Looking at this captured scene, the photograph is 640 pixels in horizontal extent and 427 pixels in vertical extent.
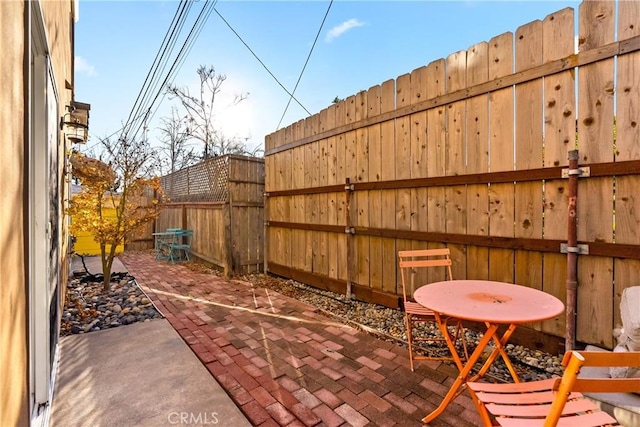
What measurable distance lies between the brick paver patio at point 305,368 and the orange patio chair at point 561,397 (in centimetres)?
53

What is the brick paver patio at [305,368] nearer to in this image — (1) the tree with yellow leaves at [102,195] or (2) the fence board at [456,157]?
(2) the fence board at [456,157]

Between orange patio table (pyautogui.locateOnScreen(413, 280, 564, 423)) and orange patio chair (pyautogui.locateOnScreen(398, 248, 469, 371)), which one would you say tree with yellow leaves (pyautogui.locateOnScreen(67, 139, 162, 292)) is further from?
orange patio table (pyautogui.locateOnScreen(413, 280, 564, 423))

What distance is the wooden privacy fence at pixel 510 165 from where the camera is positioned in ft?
6.43

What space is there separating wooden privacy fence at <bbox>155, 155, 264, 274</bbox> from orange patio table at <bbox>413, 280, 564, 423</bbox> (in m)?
3.99

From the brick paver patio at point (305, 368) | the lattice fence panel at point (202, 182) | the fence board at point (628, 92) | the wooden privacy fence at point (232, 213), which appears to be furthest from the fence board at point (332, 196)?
the fence board at point (628, 92)

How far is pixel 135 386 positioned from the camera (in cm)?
196

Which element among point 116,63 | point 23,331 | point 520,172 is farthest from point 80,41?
point 520,172

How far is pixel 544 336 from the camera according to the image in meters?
2.27

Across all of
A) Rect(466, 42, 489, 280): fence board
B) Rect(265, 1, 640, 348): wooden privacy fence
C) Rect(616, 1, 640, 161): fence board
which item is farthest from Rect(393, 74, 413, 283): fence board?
Rect(616, 1, 640, 161): fence board

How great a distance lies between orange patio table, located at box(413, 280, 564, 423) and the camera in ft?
4.91

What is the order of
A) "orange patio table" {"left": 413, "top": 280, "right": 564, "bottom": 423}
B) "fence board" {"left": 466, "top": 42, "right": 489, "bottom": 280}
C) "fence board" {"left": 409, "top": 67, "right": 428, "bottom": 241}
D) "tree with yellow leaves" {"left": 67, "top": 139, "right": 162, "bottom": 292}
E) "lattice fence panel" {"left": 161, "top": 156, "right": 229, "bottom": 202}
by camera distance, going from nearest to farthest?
"orange patio table" {"left": 413, "top": 280, "right": 564, "bottom": 423} < "fence board" {"left": 466, "top": 42, "right": 489, "bottom": 280} < "fence board" {"left": 409, "top": 67, "right": 428, "bottom": 241} < "tree with yellow leaves" {"left": 67, "top": 139, "right": 162, "bottom": 292} < "lattice fence panel" {"left": 161, "top": 156, "right": 229, "bottom": 202}

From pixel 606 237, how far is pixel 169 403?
306 centimetres

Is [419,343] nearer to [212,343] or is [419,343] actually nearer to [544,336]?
[544,336]

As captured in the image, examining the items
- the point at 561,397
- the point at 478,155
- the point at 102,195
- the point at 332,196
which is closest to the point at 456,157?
the point at 478,155
